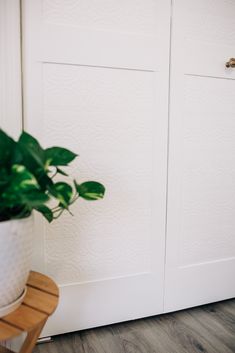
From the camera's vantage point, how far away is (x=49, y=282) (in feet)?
2.87

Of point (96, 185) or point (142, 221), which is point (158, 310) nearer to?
point (142, 221)

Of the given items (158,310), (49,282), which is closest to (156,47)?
(49,282)

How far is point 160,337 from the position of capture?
1.29m

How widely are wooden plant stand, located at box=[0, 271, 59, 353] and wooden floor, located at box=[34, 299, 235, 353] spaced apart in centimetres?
47

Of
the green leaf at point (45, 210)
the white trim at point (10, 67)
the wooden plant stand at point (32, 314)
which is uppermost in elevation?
the white trim at point (10, 67)

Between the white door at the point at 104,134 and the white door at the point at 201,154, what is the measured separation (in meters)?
0.07

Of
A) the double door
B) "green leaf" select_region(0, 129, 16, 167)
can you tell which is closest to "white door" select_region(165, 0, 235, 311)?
the double door

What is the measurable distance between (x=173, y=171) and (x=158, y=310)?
0.74m

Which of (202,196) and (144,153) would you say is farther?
(202,196)

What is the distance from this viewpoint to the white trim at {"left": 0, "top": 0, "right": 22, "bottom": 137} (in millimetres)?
1044

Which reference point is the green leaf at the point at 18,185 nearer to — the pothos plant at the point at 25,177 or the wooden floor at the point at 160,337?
the pothos plant at the point at 25,177

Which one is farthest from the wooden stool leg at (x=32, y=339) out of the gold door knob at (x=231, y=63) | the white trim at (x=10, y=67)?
the gold door knob at (x=231, y=63)

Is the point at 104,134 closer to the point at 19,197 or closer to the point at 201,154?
the point at 201,154

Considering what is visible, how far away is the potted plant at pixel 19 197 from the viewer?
1.94ft
